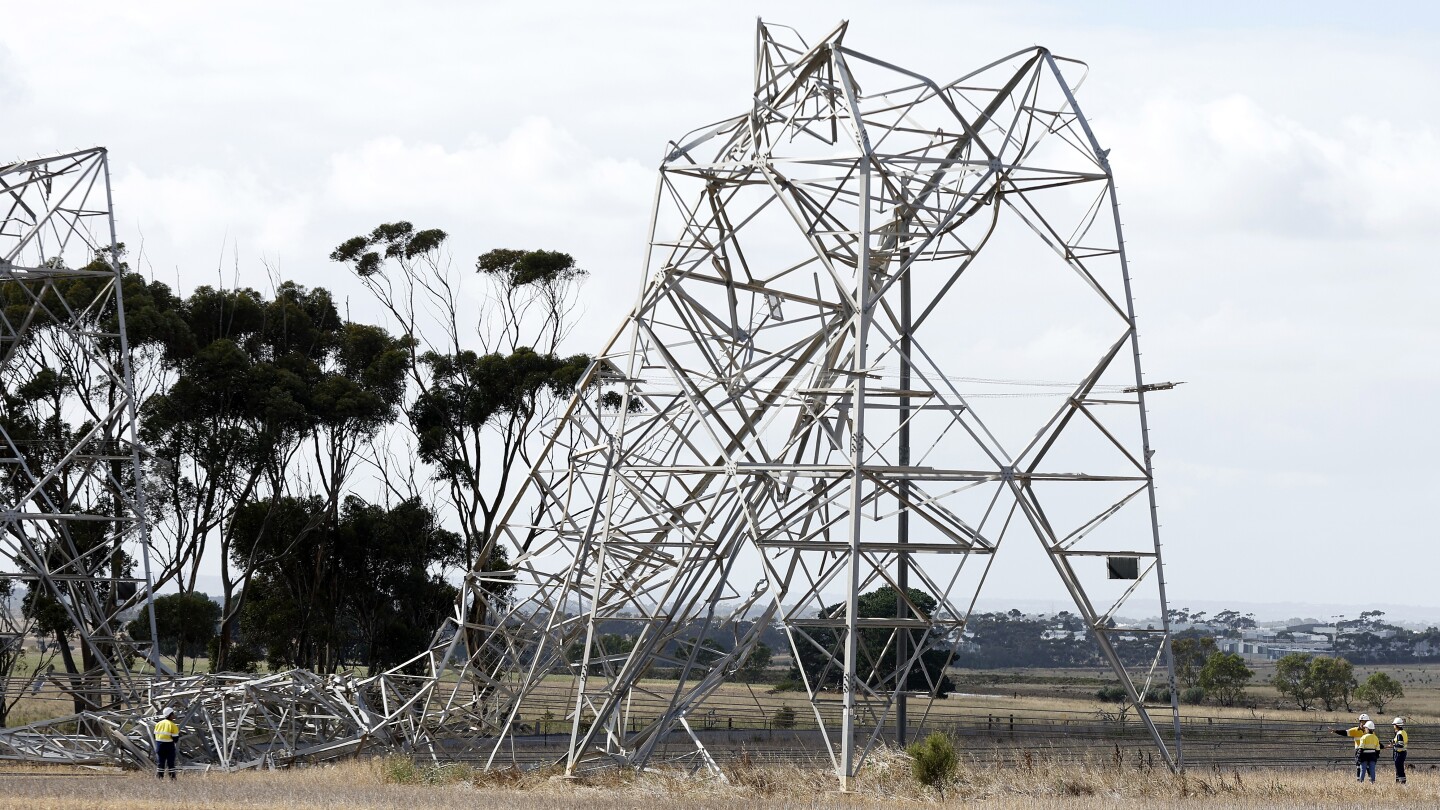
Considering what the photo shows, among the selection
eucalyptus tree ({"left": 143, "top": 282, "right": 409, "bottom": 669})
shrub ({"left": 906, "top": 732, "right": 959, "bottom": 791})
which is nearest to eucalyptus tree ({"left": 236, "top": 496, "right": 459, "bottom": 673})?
eucalyptus tree ({"left": 143, "top": 282, "right": 409, "bottom": 669})

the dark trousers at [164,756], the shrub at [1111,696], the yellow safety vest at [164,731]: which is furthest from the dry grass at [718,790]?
the shrub at [1111,696]

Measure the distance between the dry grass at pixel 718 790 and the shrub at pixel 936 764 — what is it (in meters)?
0.23

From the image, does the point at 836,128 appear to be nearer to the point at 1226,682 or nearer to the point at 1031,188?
the point at 1031,188

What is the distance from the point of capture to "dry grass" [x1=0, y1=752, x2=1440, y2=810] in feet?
75.9

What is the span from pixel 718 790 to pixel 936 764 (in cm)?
313

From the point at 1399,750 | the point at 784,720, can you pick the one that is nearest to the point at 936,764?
the point at 1399,750

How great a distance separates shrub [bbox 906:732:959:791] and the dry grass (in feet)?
0.75

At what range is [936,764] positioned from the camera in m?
25.1

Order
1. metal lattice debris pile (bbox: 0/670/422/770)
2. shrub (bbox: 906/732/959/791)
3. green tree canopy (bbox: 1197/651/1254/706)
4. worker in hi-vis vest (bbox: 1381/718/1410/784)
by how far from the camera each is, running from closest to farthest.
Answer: shrub (bbox: 906/732/959/791) → worker in hi-vis vest (bbox: 1381/718/1410/784) → metal lattice debris pile (bbox: 0/670/422/770) → green tree canopy (bbox: 1197/651/1254/706)

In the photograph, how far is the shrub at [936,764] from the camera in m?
25.1

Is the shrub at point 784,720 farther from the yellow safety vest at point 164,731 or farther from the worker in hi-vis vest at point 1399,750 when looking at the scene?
the yellow safety vest at point 164,731

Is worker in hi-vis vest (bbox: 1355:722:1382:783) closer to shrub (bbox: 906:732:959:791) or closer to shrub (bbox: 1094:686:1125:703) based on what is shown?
shrub (bbox: 906:732:959:791)

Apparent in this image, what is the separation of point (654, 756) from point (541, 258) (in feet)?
99.6

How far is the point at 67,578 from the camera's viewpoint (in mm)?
36531
